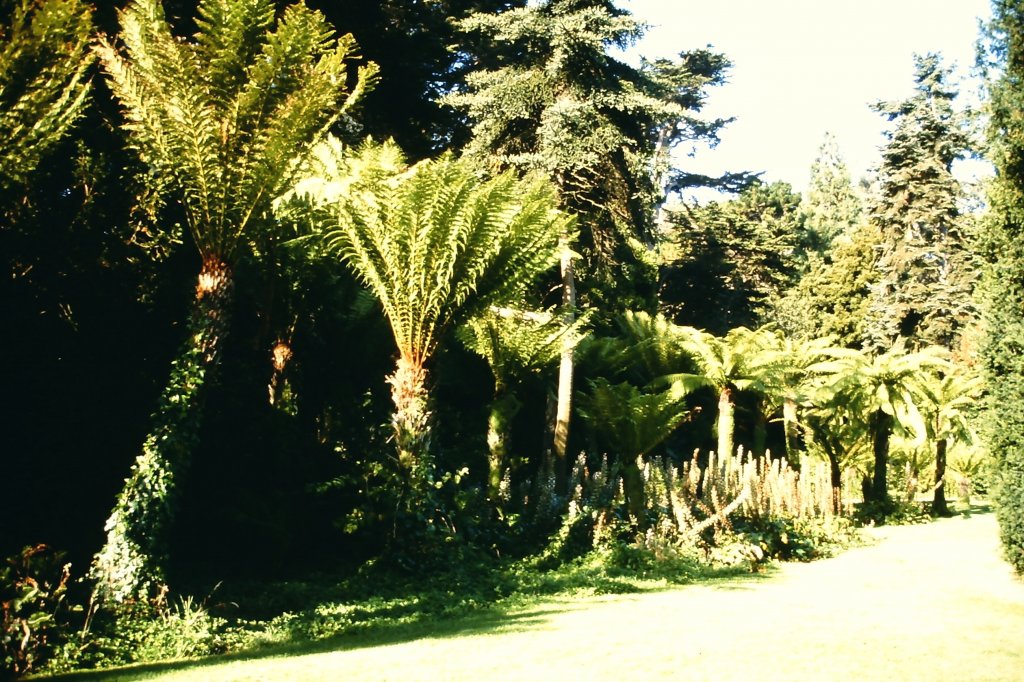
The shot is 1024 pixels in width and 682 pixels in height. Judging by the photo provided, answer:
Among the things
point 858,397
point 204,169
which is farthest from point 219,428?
point 858,397

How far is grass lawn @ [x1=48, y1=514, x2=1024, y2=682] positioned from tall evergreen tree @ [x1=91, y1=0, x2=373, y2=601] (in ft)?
8.23

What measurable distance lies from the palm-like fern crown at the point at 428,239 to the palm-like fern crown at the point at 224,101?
4.96 ft

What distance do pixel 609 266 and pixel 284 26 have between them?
8695 millimetres

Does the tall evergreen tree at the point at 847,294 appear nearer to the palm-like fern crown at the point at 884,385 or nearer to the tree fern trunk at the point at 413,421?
the palm-like fern crown at the point at 884,385

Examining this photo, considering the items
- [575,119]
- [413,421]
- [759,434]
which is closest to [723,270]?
[759,434]

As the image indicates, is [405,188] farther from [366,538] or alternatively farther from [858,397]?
[858,397]

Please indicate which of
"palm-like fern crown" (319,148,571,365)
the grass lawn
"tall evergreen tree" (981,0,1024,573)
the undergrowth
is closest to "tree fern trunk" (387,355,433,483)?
"palm-like fern crown" (319,148,571,365)

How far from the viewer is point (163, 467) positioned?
6430 mm

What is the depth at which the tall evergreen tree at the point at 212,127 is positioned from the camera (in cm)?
661

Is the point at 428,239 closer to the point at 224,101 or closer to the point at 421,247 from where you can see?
the point at 421,247

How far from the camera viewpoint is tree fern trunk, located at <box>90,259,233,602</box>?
6000 mm

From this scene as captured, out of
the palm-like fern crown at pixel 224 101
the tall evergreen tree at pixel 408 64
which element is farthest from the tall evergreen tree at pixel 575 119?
the palm-like fern crown at pixel 224 101

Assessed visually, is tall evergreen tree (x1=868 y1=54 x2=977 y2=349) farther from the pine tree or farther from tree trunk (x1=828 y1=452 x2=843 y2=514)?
the pine tree

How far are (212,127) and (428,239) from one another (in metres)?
2.63
